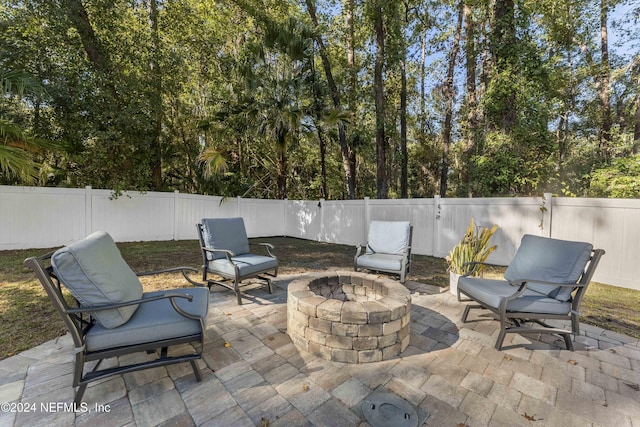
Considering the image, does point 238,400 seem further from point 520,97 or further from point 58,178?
point 58,178

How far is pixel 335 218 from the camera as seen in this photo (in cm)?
898

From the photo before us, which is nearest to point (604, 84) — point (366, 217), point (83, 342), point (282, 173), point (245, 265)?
point (366, 217)

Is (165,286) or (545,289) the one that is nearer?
(545,289)

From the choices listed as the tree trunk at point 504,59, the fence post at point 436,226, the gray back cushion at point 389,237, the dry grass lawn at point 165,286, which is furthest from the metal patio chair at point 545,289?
the tree trunk at point 504,59

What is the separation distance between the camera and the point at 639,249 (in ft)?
13.7

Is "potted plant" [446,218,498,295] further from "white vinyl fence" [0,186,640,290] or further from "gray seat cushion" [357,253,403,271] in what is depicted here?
"white vinyl fence" [0,186,640,290]

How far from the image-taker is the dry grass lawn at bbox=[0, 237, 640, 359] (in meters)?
2.76

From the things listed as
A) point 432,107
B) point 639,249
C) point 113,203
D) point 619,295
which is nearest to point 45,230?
point 113,203

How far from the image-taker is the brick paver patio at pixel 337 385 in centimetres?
168

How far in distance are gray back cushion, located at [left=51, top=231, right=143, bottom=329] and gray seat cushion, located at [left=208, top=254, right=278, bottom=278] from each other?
157 cm

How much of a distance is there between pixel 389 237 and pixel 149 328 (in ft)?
12.0

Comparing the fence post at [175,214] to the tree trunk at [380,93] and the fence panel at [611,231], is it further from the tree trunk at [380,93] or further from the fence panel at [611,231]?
the fence panel at [611,231]

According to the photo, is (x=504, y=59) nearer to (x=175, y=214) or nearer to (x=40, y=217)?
(x=175, y=214)

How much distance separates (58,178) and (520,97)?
39.8 ft
